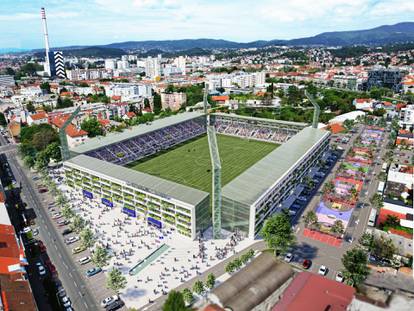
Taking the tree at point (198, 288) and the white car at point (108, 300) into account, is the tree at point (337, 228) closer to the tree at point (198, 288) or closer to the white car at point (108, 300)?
the tree at point (198, 288)

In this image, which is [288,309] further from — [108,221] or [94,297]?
[108,221]

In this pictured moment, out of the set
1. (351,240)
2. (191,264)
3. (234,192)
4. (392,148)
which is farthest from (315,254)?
(392,148)

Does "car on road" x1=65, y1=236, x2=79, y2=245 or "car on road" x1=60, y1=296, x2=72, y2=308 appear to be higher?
"car on road" x1=65, y1=236, x2=79, y2=245

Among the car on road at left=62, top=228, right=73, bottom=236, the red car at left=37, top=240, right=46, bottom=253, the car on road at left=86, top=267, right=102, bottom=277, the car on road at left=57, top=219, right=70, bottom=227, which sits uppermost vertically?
the car on road at left=57, top=219, right=70, bottom=227

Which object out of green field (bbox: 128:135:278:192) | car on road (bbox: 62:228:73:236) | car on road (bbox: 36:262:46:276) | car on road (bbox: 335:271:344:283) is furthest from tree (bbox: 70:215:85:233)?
car on road (bbox: 335:271:344:283)

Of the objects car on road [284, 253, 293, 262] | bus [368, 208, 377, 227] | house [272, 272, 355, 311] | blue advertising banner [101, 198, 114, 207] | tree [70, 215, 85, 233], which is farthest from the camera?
blue advertising banner [101, 198, 114, 207]

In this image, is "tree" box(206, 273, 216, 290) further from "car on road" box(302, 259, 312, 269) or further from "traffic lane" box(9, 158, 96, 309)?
"traffic lane" box(9, 158, 96, 309)

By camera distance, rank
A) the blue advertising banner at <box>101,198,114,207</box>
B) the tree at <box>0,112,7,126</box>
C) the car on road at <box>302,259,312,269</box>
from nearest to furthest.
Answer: the car on road at <box>302,259,312,269</box> → the blue advertising banner at <box>101,198,114,207</box> → the tree at <box>0,112,7,126</box>
